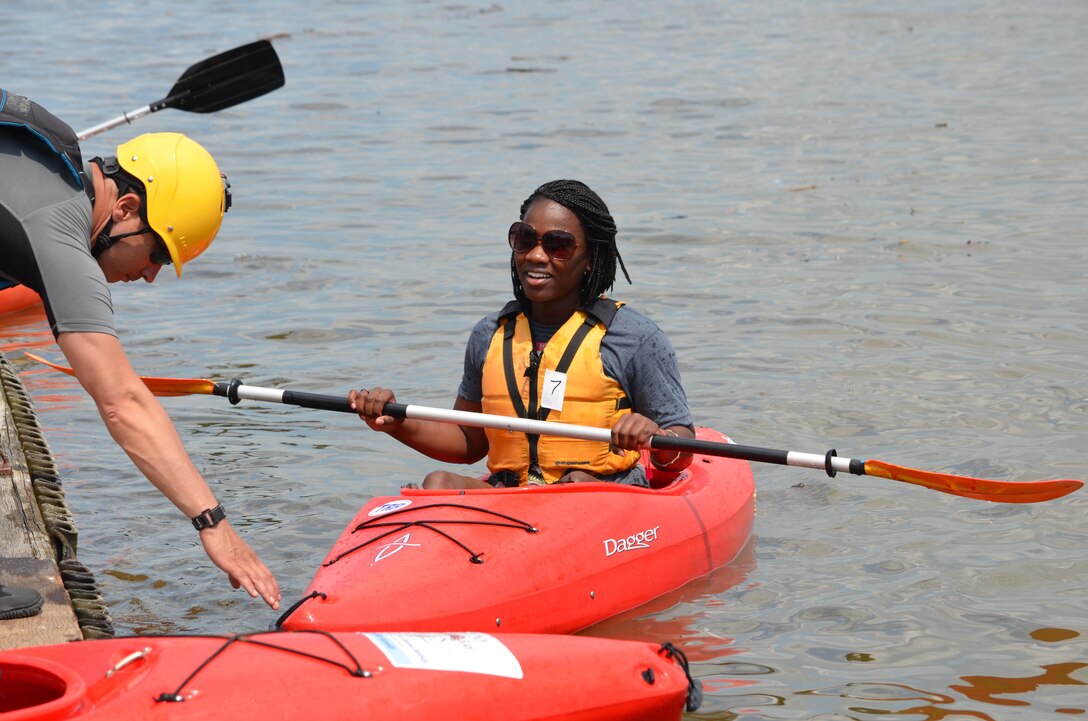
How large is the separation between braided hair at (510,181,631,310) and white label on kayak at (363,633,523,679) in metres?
1.63

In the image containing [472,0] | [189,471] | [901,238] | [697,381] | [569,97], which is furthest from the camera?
[472,0]

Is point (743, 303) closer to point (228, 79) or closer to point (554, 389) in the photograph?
point (228, 79)

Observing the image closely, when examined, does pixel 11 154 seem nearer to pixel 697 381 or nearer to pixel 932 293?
pixel 697 381

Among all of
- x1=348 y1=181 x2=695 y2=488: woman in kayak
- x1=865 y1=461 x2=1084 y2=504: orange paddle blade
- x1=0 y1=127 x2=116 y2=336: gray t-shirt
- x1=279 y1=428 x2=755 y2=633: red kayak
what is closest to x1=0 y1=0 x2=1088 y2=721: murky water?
x1=279 y1=428 x2=755 y2=633: red kayak

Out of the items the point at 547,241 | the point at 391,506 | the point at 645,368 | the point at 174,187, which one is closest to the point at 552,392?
the point at 645,368

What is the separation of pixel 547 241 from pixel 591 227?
0.19 metres

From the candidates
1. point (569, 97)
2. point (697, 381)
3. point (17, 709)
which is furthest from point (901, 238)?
point (17, 709)

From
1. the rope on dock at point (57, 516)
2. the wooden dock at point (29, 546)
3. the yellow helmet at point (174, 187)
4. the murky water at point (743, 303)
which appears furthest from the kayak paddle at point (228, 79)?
the yellow helmet at point (174, 187)

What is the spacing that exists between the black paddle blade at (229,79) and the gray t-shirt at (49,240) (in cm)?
561

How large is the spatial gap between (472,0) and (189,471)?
65.3 feet

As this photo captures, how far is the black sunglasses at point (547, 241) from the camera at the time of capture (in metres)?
4.65

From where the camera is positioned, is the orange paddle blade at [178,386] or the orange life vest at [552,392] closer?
the orange life vest at [552,392]

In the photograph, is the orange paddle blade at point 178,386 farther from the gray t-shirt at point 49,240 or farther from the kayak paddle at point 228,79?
the kayak paddle at point 228,79

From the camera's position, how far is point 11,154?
345 cm
